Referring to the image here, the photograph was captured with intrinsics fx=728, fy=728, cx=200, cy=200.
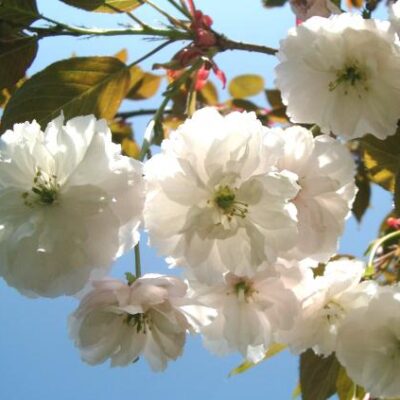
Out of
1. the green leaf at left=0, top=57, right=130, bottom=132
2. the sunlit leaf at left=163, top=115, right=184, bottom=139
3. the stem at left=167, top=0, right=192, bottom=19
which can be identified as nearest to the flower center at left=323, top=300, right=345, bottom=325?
the green leaf at left=0, top=57, right=130, bottom=132

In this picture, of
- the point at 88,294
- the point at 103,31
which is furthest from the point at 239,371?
the point at 103,31

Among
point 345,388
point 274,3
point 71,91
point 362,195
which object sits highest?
point 274,3

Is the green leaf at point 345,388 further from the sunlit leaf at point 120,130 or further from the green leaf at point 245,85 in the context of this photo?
the green leaf at point 245,85

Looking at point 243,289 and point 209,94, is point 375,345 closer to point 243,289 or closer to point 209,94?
point 243,289

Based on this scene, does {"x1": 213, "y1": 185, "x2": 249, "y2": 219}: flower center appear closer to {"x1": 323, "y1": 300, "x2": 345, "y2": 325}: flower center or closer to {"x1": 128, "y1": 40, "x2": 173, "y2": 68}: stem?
{"x1": 323, "y1": 300, "x2": 345, "y2": 325}: flower center

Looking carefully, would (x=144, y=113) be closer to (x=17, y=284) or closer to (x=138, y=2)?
(x=138, y=2)

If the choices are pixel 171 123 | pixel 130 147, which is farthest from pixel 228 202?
pixel 130 147
